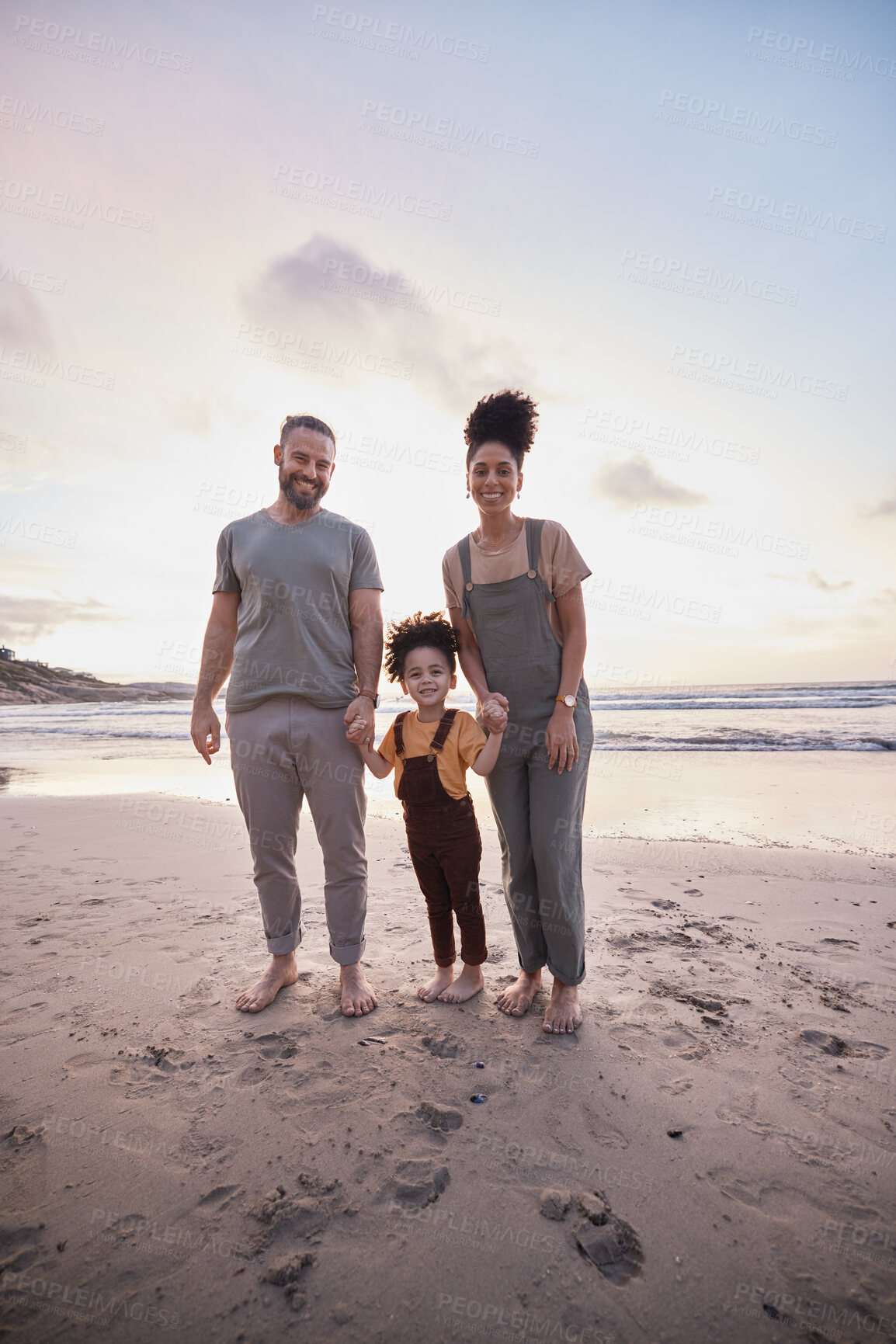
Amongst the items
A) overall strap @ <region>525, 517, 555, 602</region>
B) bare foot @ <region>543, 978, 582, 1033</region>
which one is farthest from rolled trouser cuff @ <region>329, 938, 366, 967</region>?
overall strap @ <region>525, 517, 555, 602</region>

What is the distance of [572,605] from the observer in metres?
2.63

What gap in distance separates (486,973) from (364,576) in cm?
212

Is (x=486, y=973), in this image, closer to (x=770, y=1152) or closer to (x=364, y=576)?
(x=770, y=1152)

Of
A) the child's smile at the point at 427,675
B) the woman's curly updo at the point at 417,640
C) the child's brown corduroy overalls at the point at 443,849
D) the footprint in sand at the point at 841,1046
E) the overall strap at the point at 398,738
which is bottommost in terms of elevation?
the footprint in sand at the point at 841,1046

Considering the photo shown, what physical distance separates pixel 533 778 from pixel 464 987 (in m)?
1.06

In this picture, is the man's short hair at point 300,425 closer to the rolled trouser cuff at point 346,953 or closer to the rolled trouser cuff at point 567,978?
the rolled trouser cuff at point 346,953

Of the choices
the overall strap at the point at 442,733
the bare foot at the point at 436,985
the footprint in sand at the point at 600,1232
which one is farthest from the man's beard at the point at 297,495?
the footprint in sand at the point at 600,1232

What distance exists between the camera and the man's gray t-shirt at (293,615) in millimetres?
2725

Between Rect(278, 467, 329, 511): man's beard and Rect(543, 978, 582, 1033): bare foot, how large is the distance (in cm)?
246

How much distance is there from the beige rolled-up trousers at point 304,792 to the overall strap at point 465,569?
760mm

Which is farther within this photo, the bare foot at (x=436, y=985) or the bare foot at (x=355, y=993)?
the bare foot at (x=436, y=985)

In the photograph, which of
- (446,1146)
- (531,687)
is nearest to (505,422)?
(531,687)

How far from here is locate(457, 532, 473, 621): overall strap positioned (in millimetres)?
2748

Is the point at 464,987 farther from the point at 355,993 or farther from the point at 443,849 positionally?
the point at 443,849
